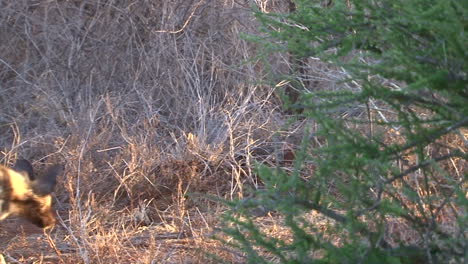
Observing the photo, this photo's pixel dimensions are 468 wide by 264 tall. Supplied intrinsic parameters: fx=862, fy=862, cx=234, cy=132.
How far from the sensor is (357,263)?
291cm

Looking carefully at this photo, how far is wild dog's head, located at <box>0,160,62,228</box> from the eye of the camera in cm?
341

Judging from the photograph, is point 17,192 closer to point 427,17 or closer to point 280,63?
point 427,17

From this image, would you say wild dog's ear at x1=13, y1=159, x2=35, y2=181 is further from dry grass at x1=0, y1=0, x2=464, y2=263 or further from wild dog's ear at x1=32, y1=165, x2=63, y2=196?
dry grass at x1=0, y1=0, x2=464, y2=263

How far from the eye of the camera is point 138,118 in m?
7.41

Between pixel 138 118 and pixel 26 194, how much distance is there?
154 inches

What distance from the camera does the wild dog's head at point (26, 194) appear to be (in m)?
3.41

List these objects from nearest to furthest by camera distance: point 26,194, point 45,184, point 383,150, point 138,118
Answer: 1. point 383,150
2. point 26,194
3. point 45,184
4. point 138,118

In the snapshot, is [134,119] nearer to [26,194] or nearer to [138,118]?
[138,118]

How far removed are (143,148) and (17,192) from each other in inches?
103

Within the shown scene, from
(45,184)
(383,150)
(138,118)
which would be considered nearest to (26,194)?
(45,184)

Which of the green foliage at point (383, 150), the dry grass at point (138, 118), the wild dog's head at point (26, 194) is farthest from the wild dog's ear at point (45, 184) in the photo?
the green foliage at point (383, 150)

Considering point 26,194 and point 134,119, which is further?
point 134,119

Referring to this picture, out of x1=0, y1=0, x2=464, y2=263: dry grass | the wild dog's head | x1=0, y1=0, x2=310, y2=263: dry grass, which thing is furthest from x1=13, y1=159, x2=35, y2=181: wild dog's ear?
x1=0, y1=0, x2=310, y2=263: dry grass

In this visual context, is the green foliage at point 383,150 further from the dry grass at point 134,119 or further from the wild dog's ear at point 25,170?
the dry grass at point 134,119
